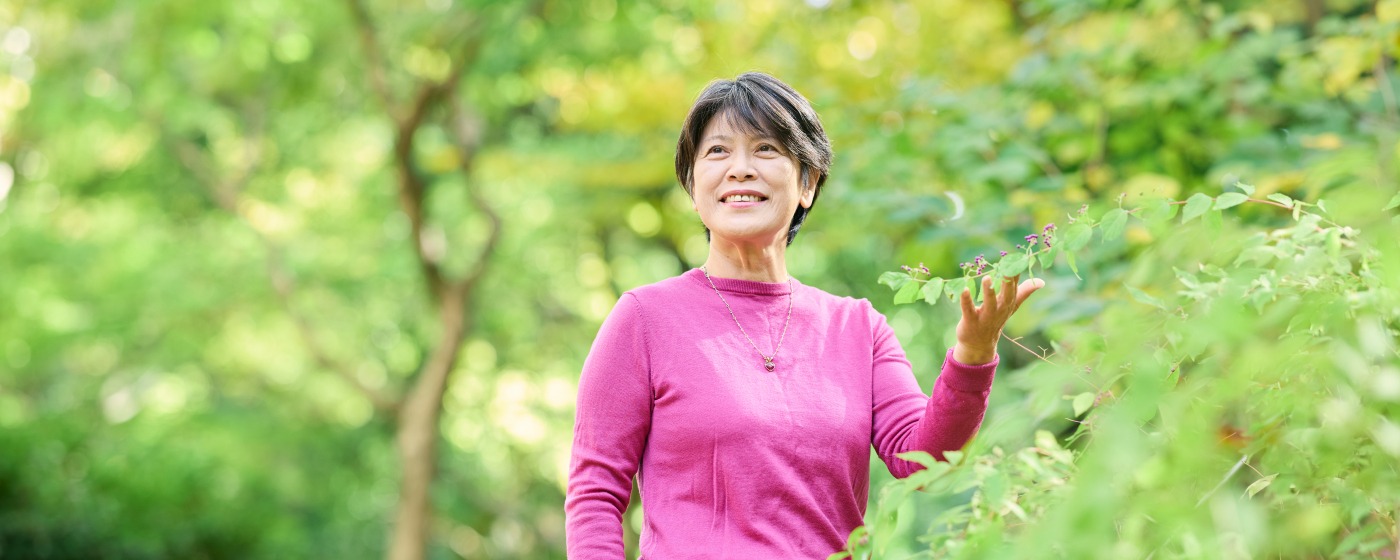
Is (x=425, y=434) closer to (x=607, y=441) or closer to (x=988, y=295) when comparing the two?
(x=607, y=441)

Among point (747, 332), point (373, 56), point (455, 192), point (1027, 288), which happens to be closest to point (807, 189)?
point (747, 332)

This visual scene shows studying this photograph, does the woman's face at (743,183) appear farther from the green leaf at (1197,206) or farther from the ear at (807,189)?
the green leaf at (1197,206)

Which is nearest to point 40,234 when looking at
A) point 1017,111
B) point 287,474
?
point 287,474

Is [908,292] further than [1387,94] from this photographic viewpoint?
No

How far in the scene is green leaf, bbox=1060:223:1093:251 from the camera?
1.38 metres

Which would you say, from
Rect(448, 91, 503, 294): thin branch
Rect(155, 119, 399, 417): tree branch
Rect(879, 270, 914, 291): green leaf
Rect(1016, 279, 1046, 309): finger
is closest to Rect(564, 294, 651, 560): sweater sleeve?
Rect(879, 270, 914, 291): green leaf

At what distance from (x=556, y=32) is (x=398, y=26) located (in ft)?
4.03

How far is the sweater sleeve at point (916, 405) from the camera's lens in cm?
171

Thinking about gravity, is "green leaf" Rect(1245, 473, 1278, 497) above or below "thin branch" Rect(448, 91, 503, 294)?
above

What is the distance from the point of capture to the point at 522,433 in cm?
1420

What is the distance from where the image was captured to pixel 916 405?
1.87 metres

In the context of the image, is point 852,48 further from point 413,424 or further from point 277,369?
point 277,369

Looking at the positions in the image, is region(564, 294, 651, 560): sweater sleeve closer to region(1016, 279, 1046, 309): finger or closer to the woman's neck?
the woman's neck

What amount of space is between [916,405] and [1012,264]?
466mm
